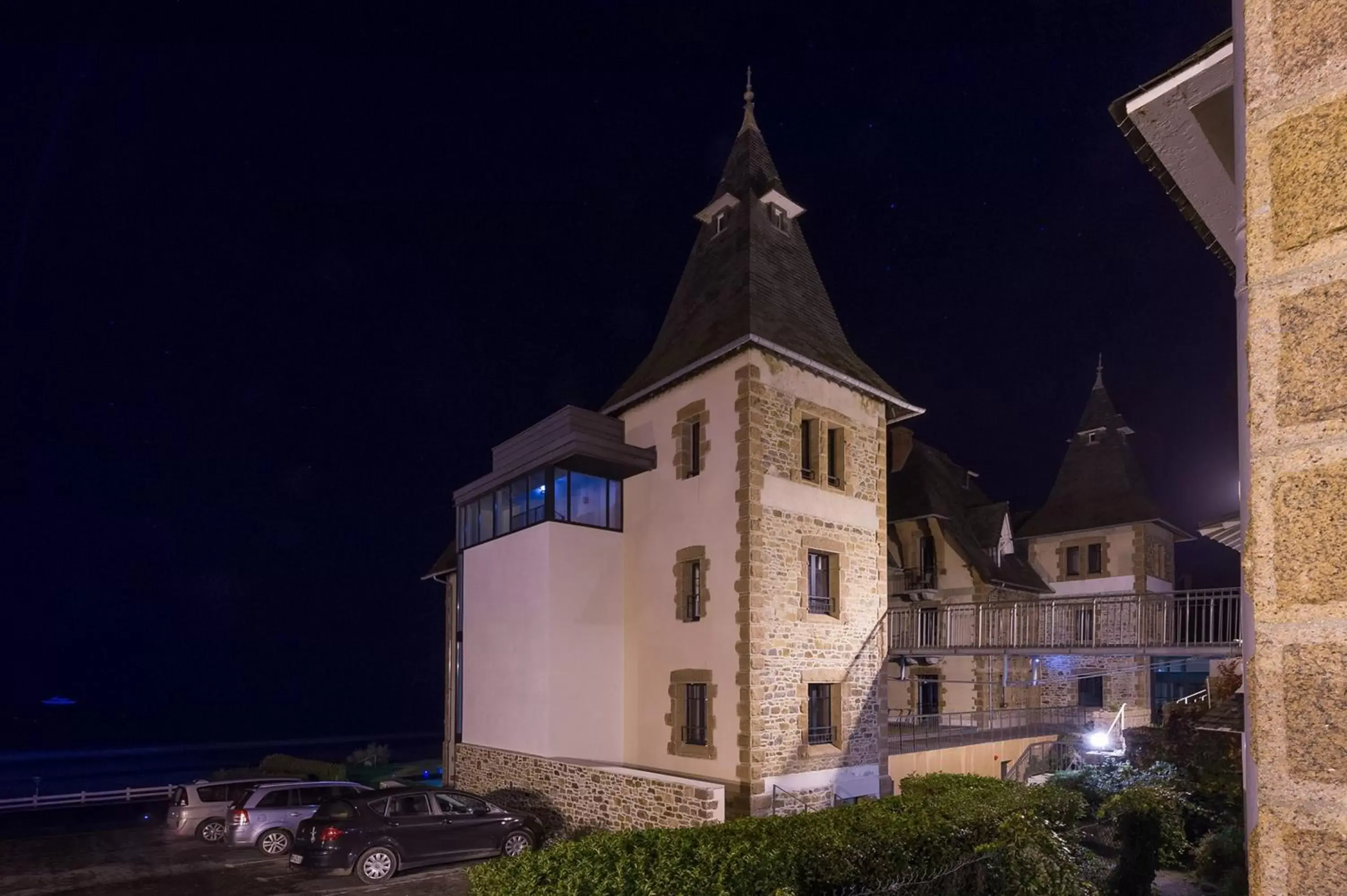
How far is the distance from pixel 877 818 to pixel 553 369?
72.4 metres

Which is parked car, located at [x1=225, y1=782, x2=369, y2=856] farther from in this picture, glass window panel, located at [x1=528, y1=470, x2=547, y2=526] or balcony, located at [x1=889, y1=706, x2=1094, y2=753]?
balcony, located at [x1=889, y1=706, x2=1094, y2=753]

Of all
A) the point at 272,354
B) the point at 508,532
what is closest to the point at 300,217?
the point at 272,354

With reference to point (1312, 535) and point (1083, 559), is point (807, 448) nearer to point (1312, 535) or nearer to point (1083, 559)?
point (1312, 535)

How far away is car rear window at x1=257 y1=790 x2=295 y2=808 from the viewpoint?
16781 mm

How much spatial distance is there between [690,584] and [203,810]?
446 inches

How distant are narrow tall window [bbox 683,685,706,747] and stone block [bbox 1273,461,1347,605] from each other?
1676 cm

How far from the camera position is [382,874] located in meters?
14.1

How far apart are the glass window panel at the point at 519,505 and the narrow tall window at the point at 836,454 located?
23.1 ft

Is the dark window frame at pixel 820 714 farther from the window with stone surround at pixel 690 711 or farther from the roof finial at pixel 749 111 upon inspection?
the roof finial at pixel 749 111

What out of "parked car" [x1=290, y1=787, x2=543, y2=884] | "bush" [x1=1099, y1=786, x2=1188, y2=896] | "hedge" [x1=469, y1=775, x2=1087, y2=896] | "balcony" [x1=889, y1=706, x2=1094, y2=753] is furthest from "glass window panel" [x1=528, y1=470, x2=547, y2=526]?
"bush" [x1=1099, y1=786, x2=1188, y2=896]

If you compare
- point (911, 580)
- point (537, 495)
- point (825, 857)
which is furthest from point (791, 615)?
point (911, 580)

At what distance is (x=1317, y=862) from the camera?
149cm

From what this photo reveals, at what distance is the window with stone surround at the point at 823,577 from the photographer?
1805cm

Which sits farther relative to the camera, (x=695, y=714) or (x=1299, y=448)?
(x=695, y=714)
